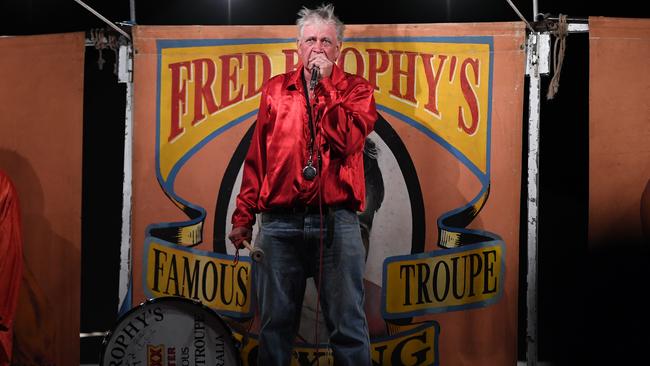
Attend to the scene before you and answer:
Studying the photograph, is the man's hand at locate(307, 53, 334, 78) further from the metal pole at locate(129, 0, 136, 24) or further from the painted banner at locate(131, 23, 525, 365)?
the metal pole at locate(129, 0, 136, 24)

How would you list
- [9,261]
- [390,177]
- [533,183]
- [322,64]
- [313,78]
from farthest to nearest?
1. [9,261]
2. [390,177]
3. [533,183]
4. [322,64]
5. [313,78]

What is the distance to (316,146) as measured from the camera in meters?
3.82

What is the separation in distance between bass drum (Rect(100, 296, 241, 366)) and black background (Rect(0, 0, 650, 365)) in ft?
1.46

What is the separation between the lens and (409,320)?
4367 millimetres

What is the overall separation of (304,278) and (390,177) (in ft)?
2.74

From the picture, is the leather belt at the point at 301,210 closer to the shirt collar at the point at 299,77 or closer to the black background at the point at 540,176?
the shirt collar at the point at 299,77

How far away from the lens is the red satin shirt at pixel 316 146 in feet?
12.3

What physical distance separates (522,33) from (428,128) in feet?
2.23

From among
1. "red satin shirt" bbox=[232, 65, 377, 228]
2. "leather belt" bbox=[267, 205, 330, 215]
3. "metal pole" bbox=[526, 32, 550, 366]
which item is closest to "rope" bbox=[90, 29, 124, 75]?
"red satin shirt" bbox=[232, 65, 377, 228]

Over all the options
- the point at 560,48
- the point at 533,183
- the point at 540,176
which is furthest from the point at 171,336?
the point at 560,48

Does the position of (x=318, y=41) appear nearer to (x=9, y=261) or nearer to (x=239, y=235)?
(x=239, y=235)

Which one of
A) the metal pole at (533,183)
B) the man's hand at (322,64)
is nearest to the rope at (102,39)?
the man's hand at (322,64)

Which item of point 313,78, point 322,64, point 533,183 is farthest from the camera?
point 533,183

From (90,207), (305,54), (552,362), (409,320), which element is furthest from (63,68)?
(552,362)
